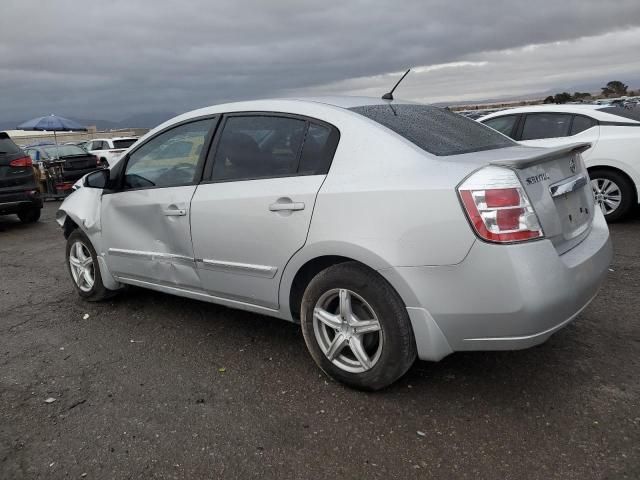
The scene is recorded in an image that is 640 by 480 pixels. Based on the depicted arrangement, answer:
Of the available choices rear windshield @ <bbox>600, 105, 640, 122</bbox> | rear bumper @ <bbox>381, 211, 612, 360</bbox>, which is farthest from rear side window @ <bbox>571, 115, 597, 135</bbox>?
rear bumper @ <bbox>381, 211, 612, 360</bbox>

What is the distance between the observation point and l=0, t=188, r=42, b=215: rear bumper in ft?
31.6

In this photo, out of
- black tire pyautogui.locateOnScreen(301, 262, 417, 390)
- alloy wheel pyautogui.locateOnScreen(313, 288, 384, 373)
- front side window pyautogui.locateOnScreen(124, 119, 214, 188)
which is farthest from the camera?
front side window pyautogui.locateOnScreen(124, 119, 214, 188)

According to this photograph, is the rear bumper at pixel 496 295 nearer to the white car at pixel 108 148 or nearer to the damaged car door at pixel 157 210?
the damaged car door at pixel 157 210

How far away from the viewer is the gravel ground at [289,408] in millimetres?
2539

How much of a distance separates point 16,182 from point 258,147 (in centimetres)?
801

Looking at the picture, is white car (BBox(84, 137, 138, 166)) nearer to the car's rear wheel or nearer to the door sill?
the car's rear wheel

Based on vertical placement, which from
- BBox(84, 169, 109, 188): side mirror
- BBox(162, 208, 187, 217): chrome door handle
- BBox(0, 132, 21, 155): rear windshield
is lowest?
BBox(162, 208, 187, 217): chrome door handle

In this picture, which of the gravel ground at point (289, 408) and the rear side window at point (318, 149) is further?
the rear side window at point (318, 149)

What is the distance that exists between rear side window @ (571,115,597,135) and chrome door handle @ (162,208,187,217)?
5.76 m

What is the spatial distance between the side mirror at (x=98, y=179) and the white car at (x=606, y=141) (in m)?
4.87

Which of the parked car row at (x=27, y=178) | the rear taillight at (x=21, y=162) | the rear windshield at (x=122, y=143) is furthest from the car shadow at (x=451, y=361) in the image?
the rear windshield at (x=122, y=143)

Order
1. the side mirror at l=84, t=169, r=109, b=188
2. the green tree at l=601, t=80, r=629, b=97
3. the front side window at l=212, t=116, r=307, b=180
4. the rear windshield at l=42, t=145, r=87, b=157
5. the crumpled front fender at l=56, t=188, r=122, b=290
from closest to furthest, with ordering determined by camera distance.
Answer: the front side window at l=212, t=116, r=307, b=180, the side mirror at l=84, t=169, r=109, b=188, the crumpled front fender at l=56, t=188, r=122, b=290, the rear windshield at l=42, t=145, r=87, b=157, the green tree at l=601, t=80, r=629, b=97

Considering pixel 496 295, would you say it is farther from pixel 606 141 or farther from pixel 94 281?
pixel 606 141

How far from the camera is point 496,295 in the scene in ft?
8.45
